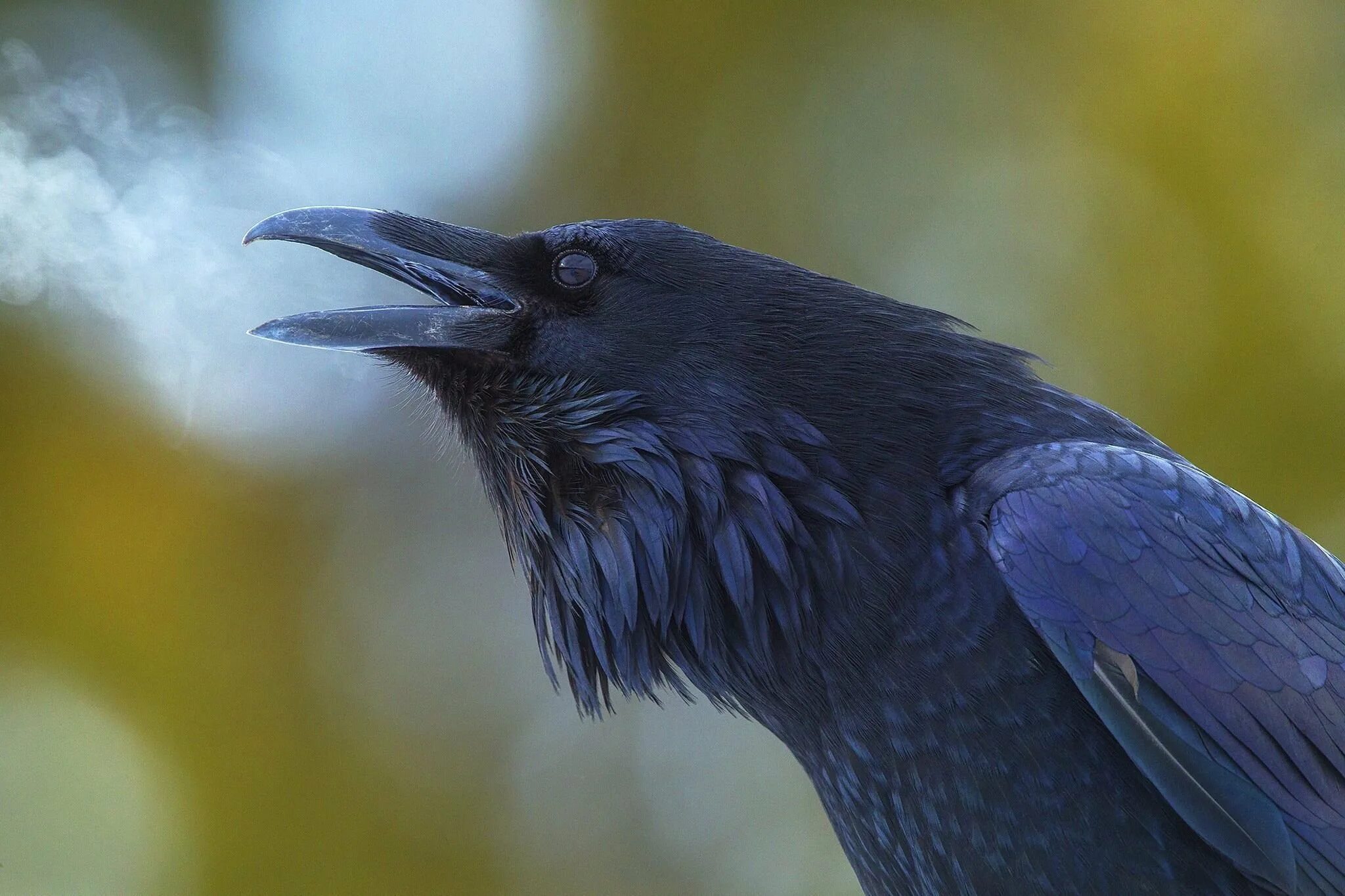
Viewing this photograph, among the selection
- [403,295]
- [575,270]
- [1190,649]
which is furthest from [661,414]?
[403,295]

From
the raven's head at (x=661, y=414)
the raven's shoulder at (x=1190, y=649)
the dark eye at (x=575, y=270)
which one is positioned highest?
the dark eye at (x=575, y=270)

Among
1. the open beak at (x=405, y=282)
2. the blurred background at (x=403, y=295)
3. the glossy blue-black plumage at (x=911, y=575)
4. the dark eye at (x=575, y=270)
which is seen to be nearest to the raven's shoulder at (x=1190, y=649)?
the glossy blue-black plumage at (x=911, y=575)

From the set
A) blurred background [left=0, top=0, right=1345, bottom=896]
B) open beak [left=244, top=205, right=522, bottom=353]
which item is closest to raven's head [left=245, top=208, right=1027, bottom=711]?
open beak [left=244, top=205, right=522, bottom=353]

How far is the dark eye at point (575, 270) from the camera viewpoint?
199 cm

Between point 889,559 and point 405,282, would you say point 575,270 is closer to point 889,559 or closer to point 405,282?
point 405,282

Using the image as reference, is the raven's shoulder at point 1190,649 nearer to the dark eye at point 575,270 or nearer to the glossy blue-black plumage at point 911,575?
the glossy blue-black plumage at point 911,575

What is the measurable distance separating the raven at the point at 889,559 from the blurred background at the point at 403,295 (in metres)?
1.57

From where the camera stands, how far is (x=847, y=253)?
4652 millimetres

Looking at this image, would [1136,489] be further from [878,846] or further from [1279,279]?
[1279,279]

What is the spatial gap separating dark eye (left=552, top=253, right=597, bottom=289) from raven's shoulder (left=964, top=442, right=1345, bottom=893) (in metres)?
0.74

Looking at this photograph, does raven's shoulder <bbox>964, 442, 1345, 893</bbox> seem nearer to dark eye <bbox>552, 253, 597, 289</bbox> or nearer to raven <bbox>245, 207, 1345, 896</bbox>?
raven <bbox>245, 207, 1345, 896</bbox>

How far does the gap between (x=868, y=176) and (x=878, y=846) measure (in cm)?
352

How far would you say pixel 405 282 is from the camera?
2018 millimetres

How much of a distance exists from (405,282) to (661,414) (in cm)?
52
